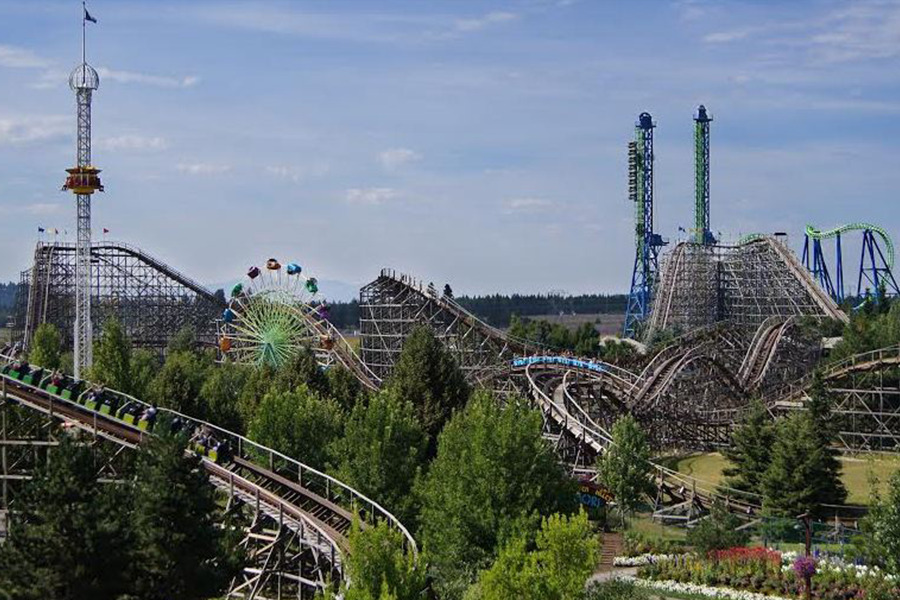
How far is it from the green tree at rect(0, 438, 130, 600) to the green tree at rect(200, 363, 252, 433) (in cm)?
2242

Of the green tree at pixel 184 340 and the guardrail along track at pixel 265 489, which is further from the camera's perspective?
the green tree at pixel 184 340

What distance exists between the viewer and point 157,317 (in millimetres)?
86812

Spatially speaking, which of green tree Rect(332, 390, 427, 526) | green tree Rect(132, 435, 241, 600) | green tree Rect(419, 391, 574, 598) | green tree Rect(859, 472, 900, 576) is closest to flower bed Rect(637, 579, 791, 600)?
green tree Rect(859, 472, 900, 576)

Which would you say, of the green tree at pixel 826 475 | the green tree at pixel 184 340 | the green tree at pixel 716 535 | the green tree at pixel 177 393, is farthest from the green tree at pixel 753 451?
the green tree at pixel 184 340

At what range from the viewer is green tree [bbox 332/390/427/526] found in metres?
34.5

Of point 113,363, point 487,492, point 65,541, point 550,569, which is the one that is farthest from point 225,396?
point 550,569

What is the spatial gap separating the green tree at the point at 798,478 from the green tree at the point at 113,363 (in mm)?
23543

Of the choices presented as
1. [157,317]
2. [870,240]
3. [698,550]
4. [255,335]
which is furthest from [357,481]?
[870,240]

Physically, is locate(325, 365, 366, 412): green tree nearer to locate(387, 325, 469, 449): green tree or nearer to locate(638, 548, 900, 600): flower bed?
locate(387, 325, 469, 449): green tree

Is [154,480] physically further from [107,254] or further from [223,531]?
[107,254]

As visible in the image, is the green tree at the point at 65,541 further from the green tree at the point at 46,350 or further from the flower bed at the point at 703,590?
the green tree at the point at 46,350

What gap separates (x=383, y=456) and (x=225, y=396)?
17338mm

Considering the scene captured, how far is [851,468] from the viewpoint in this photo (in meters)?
52.0

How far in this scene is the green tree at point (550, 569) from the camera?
21.7m
